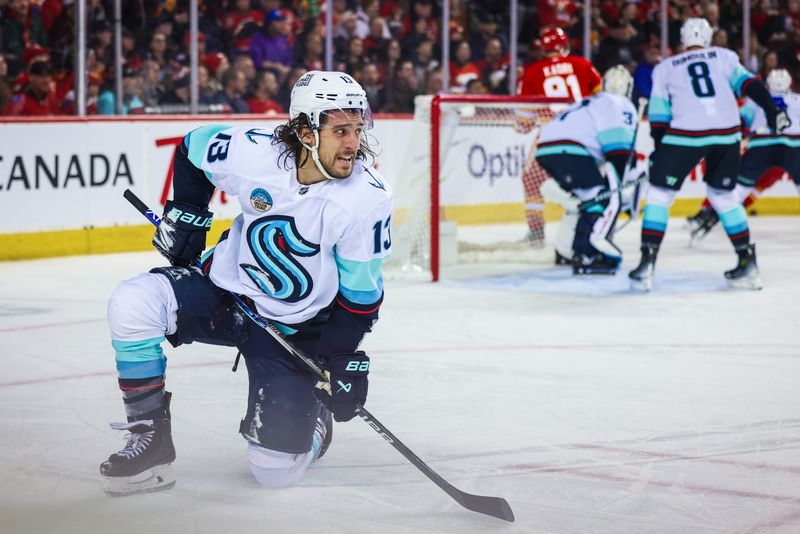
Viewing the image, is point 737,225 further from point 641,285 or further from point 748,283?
point 641,285

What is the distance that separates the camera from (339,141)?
278 cm

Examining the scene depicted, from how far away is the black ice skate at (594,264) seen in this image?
6.78 meters

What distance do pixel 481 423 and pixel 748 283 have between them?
3.15 m

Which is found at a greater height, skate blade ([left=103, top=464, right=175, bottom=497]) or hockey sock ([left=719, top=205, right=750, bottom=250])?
hockey sock ([left=719, top=205, right=750, bottom=250])

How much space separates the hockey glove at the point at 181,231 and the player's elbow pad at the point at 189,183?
2cm

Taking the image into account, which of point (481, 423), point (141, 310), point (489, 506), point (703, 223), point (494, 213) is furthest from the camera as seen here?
point (703, 223)

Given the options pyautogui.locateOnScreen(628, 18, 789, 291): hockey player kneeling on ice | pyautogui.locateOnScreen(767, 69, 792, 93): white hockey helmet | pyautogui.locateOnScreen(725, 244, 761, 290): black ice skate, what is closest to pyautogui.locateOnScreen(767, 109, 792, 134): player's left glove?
pyautogui.locateOnScreen(628, 18, 789, 291): hockey player kneeling on ice

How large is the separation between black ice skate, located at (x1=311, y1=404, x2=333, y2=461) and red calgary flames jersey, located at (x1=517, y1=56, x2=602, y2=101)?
16.3 feet

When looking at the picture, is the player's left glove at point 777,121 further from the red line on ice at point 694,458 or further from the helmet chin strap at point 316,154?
the helmet chin strap at point 316,154

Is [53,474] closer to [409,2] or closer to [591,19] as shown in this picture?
[409,2]

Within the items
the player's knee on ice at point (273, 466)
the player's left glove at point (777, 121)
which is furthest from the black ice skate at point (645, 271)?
the player's knee on ice at point (273, 466)

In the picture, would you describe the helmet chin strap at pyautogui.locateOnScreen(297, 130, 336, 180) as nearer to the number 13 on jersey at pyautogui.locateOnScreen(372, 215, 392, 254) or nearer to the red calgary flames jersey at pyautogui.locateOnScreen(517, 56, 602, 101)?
the number 13 on jersey at pyautogui.locateOnScreen(372, 215, 392, 254)

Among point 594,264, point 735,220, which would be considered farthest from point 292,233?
point 594,264

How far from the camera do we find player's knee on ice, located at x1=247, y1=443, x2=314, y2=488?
2.83 metres
